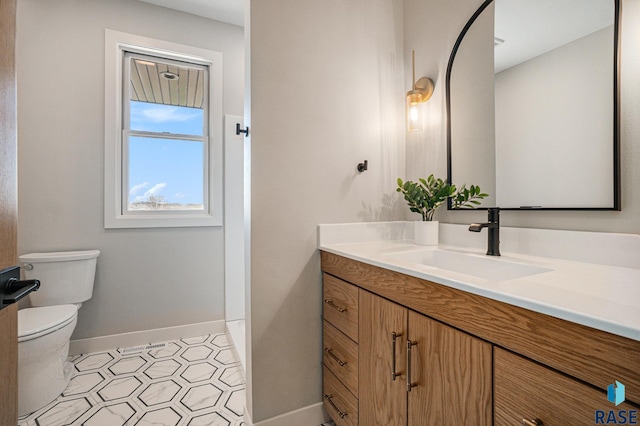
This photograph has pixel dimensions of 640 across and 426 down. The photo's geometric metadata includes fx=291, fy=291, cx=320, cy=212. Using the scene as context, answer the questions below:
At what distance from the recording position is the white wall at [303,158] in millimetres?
1373

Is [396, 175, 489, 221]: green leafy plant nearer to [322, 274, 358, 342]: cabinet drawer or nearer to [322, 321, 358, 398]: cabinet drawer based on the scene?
[322, 274, 358, 342]: cabinet drawer

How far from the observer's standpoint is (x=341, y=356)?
1307mm

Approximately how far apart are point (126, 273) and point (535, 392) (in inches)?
102

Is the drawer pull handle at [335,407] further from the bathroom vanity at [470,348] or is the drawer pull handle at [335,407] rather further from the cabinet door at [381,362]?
the cabinet door at [381,362]

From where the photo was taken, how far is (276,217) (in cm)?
140

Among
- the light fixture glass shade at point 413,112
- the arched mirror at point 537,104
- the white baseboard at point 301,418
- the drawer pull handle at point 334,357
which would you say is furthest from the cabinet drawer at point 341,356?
the light fixture glass shade at point 413,112

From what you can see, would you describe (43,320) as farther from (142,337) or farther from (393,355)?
(393,355)

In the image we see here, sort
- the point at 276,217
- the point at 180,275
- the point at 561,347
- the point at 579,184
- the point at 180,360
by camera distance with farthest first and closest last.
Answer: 1. the point at 180,275
2. the point at 180,360
3. the point at 276,217
4. the point at 579,184
5. the point at 561,347

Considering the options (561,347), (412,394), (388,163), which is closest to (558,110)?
(388,163)

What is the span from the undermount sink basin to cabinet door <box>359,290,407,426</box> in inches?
10.5

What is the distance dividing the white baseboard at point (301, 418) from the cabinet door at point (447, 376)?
0.71 metres

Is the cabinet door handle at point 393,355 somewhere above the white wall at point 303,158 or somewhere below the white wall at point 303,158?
below

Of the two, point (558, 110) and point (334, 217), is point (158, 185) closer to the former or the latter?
point (334, 217)

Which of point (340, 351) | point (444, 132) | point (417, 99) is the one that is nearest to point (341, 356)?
point (340, 351)
